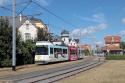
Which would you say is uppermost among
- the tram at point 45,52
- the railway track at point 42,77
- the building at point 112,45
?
the building at point 112,45

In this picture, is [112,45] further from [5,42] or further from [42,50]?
[5,42]

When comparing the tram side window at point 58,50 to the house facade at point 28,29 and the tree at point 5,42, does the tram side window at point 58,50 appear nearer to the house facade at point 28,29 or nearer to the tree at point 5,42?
the tree at point 5,42

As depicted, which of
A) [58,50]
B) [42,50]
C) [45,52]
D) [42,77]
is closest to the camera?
[42,77]

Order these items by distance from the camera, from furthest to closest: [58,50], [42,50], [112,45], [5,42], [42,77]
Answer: [112,45] → [58,50] → [42,50] → [5,42] → [42,77]

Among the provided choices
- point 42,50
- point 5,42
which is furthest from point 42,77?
point 42,50

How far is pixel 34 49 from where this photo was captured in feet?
177

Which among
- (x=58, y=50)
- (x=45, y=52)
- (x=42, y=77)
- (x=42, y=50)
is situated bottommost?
(x=42, y=77)

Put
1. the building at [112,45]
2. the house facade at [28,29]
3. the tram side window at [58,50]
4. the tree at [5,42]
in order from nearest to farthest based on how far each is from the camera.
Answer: the tree at [5,42] → the tram side window at [58,50] → the house facade at [28,29] → the building at [112,45]

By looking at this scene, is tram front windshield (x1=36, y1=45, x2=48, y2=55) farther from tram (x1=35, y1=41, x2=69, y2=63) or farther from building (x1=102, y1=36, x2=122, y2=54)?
building (x1=102, y1=36, x2=122, y2=54)

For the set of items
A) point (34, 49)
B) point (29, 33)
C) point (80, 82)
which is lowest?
point (80, 82)

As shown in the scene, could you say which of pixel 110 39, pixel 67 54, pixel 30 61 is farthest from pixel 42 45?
pixel 110 39

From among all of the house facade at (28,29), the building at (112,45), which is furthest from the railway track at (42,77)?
the building at (112,45)

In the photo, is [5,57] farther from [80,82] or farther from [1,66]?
[80,82]

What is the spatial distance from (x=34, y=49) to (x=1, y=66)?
8.72m
